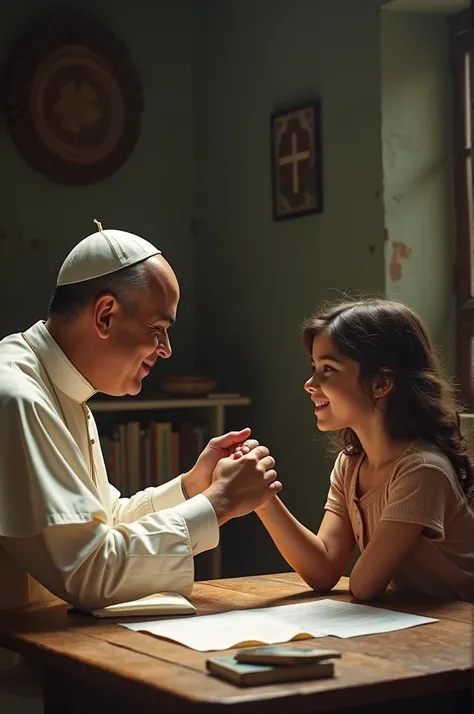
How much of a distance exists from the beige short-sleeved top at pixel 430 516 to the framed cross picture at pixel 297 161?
2260 mm

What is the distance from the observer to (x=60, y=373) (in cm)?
244

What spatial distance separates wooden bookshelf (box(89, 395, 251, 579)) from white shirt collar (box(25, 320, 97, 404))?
2.10 metres

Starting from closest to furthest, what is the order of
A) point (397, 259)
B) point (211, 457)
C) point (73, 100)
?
point (211, 457)
point (397, 259)
point (73, 100)

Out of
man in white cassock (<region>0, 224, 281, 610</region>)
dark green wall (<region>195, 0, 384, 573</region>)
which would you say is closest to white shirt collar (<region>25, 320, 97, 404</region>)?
A: man in white cassock (<region>0, 224, 281, 610</region>)

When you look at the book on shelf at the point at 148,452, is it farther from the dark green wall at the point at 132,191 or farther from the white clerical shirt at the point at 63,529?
the white clerical shirt at the point at 63,529

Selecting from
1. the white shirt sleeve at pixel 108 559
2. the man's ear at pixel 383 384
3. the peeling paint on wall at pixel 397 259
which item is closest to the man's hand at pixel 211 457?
the man's ear at pixel 383 384

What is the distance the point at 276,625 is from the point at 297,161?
296cm

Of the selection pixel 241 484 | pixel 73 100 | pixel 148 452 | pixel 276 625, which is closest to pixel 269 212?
pixel 73 100

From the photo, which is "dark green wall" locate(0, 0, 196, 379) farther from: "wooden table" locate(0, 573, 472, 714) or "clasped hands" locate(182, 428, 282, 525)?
"wooden table" locate(0, 573, 472, 714)

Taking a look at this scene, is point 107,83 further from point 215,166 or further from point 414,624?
point 414,624

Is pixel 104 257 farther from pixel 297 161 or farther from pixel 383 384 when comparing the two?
pixel 297 161

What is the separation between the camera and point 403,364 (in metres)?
2.57

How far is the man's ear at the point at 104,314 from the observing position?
2.41 m

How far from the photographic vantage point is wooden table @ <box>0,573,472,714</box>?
5.10ft
